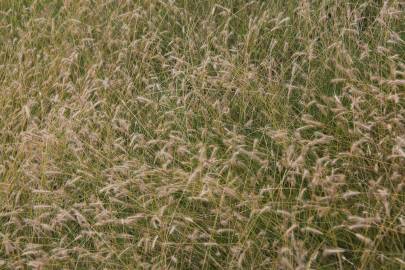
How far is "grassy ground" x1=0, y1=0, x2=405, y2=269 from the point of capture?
274 centimetres

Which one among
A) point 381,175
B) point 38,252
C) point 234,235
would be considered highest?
point 381,175

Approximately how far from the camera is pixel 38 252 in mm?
3020

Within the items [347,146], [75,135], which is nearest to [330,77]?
[347,146]

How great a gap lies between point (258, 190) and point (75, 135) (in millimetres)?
963

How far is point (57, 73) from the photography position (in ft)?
13.6

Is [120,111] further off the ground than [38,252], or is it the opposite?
[120,111]

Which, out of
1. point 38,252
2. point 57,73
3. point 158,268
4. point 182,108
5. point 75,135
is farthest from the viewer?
point 57,73

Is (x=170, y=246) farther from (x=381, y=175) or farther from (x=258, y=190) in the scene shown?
(x=381, y=175)

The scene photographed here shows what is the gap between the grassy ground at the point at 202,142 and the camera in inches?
108

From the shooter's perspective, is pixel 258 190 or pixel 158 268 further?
pixel 258 190

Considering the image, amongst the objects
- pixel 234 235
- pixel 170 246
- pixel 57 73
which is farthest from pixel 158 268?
pixel 57 73

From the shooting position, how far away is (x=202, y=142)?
326cm

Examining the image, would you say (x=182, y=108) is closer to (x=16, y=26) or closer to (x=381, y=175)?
(x=381, y=175)

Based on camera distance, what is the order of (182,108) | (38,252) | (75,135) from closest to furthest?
(38,252) < (75,135) < (182,108)
